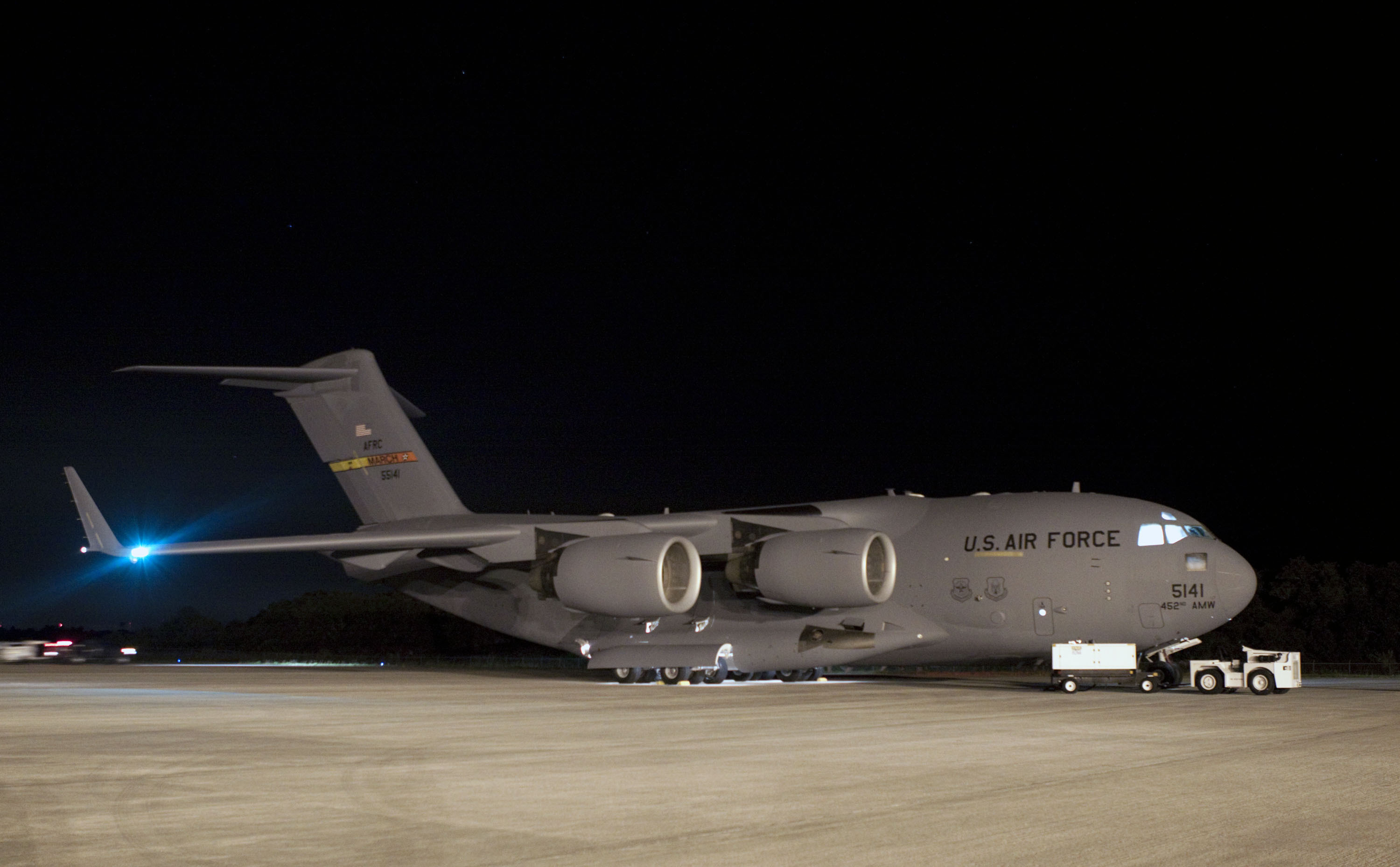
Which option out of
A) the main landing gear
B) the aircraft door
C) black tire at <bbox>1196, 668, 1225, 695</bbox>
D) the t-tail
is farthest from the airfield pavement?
the t-tail

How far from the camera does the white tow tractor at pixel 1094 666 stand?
19.5m

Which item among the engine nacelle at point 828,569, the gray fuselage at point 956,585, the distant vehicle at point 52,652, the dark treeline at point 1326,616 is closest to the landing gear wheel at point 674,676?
the gray fuselage at point 956,585

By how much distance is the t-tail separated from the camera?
2647 cm

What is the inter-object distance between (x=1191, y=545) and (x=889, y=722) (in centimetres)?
902

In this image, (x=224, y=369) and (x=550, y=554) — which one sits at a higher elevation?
(x=224, y=369)

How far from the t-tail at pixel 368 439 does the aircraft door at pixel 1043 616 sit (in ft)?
38.2

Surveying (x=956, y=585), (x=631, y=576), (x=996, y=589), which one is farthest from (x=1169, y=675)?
(x=631, y=576)

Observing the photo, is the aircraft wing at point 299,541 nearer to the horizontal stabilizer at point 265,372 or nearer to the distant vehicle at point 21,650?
the horizontal stabilizer at point 265,372

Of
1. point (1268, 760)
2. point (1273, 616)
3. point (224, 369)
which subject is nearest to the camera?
point (1268, 760)

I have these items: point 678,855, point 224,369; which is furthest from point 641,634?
point 678,855

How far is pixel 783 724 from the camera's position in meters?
13.0

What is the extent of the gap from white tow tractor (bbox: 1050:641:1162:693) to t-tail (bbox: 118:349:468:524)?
12318 mm

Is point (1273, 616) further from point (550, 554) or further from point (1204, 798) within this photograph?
point (1204, 798)

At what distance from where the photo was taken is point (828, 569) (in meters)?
20.6
